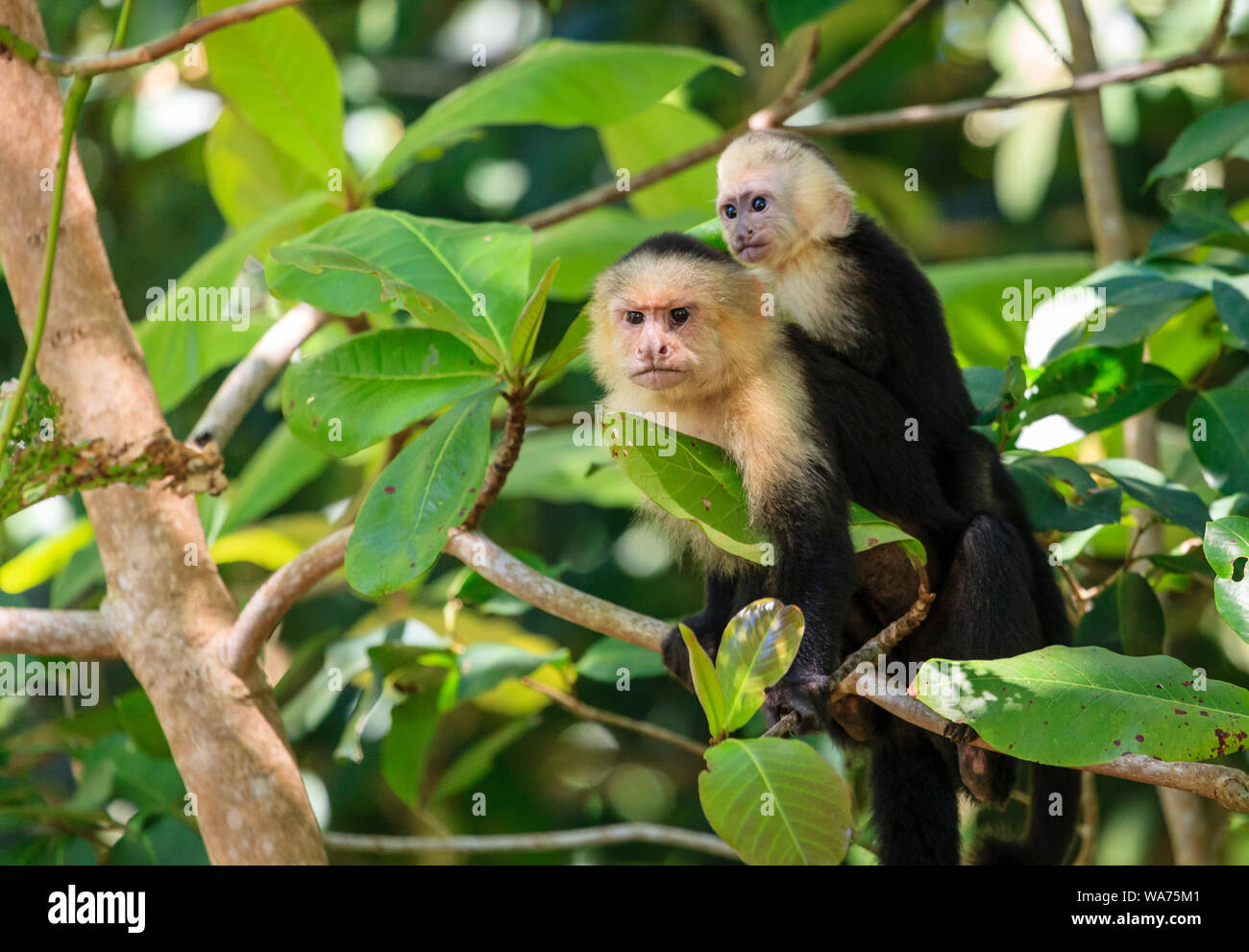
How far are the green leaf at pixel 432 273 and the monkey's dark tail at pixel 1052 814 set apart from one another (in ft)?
4.45

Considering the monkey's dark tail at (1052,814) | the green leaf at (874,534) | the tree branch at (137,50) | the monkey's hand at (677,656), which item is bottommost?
the monkey's dark tail at (1052,814)

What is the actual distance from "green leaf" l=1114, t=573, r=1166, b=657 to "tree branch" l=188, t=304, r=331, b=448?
67.0 inches

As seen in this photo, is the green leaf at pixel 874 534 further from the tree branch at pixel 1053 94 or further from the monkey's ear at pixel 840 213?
the tree branch at pixel 1053 94

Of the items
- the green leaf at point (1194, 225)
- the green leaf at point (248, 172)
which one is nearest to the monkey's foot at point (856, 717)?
the green leaf at point (1194, 225)

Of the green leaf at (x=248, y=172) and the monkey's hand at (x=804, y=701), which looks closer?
the monkey's hand at (x=804, y=701)

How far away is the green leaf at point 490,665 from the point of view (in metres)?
2.59

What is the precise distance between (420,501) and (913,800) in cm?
114

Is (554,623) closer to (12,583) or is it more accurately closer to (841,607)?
(12,583)

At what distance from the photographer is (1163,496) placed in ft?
7.40

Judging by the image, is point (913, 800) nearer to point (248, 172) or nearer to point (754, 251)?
point (754, 251)

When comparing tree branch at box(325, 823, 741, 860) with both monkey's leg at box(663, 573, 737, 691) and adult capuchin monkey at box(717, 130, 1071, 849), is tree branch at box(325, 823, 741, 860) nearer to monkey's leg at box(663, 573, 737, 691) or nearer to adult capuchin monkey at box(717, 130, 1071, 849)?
monkey's leg at box(663, 573, 737, 691)

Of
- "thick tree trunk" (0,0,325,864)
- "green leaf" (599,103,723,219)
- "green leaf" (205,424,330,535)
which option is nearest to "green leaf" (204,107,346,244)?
"green leaf" (205,424,330,535)

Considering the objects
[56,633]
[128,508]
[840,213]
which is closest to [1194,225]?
[840,213]
